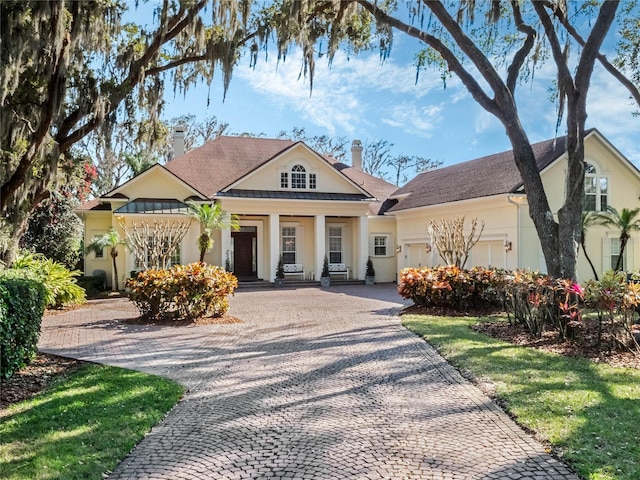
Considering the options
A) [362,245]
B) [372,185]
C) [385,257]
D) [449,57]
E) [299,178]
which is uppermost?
[449,57]

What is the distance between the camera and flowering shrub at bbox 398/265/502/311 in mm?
12945

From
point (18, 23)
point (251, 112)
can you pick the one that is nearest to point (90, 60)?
point (18, 23)

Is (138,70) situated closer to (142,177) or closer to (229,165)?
(142,177)

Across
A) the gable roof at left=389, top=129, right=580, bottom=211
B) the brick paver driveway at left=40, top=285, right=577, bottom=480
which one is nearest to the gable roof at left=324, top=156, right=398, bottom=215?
the gable roof at left=389, top=129, right=580, bottom=211

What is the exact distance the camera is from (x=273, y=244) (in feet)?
73.5

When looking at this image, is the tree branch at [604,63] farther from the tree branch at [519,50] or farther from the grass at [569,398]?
the grass at [569,398]

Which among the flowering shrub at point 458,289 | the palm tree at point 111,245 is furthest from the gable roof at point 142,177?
the flowering shrub at point 458,289

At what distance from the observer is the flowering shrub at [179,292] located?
37.4ft

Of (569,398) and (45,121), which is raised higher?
(45,121)

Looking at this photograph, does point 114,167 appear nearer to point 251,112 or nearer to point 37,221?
point 37,221

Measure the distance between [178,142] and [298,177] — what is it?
25.7 feet

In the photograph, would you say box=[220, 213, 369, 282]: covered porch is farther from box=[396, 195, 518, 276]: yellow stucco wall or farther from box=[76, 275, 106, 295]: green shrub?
box=[76, 275, 106, 295]: green shrub

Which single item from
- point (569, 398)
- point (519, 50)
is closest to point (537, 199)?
point (519, 50)

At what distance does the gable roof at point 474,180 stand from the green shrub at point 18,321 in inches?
626
